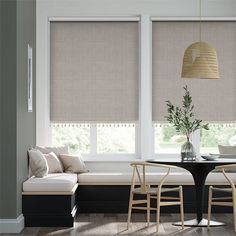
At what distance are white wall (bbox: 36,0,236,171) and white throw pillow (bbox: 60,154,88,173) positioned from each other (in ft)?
1.68

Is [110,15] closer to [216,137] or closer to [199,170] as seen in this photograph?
[216,137]

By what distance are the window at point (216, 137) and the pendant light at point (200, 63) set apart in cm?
224

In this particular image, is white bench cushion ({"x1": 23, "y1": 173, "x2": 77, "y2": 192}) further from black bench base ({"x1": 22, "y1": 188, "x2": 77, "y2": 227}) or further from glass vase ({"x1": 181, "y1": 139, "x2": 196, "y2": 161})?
glass vase ({"x1": 181, "y1": 139, "x2": 196, "y2": 161})

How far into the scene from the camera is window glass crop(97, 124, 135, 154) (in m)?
10.0

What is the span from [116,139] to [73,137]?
0.63 meters

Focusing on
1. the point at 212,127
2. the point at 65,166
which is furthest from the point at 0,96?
the point at 212,127

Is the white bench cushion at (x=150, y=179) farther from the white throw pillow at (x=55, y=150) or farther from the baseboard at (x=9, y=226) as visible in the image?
the baseboard at (x=9, y=226)

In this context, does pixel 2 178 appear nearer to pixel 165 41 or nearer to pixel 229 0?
pixel 165 41

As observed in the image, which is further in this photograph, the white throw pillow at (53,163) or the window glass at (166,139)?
the window glass at (166,139)

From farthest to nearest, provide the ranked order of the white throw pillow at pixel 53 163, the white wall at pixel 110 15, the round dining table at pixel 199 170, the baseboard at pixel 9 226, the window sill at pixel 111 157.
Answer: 1. the window sill at pixel 111 157
2. the white wall at pixel 110 15
3. the white throw pillow at pixel 53 163
4. the round dining table at pixel 199 170
5. the baseboard at pixel 9 226

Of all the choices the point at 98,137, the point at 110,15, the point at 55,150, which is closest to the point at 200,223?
the point at 55,150

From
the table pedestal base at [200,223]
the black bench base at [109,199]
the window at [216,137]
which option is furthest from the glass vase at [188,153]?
the window at [216,137]

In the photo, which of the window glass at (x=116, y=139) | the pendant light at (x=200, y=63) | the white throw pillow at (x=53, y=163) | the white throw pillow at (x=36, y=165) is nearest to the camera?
the pendant light at (x=200, y=63)

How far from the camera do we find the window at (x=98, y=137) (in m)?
9.95
